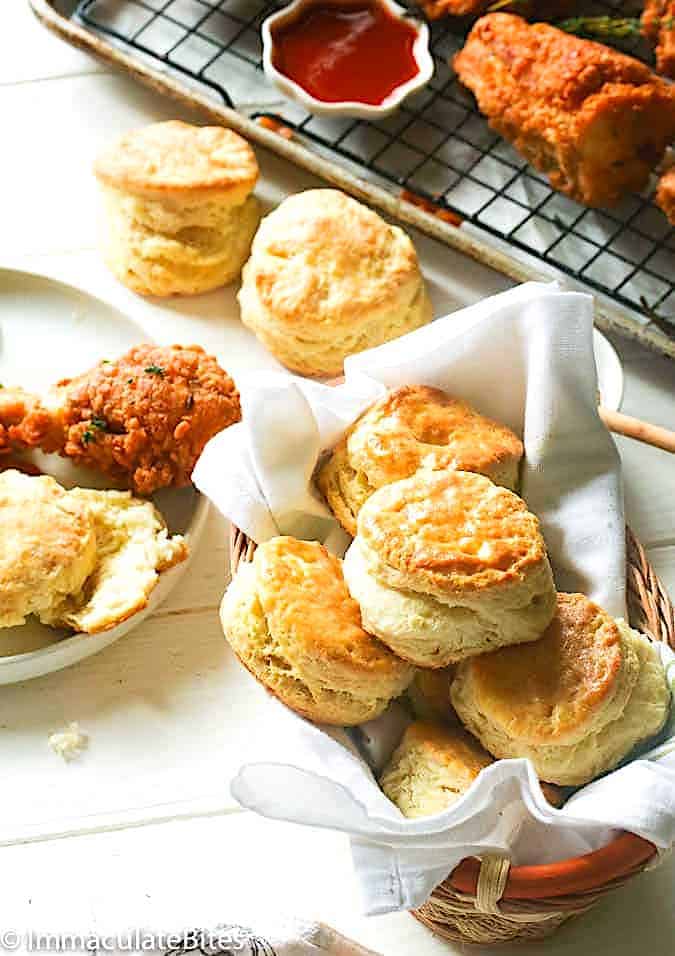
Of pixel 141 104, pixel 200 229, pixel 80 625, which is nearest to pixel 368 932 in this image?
pixel 80 625

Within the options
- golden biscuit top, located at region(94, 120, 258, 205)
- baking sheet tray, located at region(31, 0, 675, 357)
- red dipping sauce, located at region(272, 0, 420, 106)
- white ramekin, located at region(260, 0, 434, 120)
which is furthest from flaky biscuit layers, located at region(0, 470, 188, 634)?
red dipping sauce, located at region(272, 0, 420, 106)

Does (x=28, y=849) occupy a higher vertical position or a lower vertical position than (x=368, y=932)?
lower

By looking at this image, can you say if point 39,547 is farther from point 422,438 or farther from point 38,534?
point 422,438

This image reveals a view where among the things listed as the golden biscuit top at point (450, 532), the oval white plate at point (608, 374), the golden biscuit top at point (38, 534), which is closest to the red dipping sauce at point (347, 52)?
the oval white plate at point (608, 374)

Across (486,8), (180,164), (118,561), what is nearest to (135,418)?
(118,561)

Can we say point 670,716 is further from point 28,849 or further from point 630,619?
point 28,849

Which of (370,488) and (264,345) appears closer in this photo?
(370,488)

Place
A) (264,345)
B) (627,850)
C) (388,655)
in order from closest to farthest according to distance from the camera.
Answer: (627,850) < (388,655) < (264,345)

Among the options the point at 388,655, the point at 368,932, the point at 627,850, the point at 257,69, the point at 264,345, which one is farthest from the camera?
the point at 257,69
